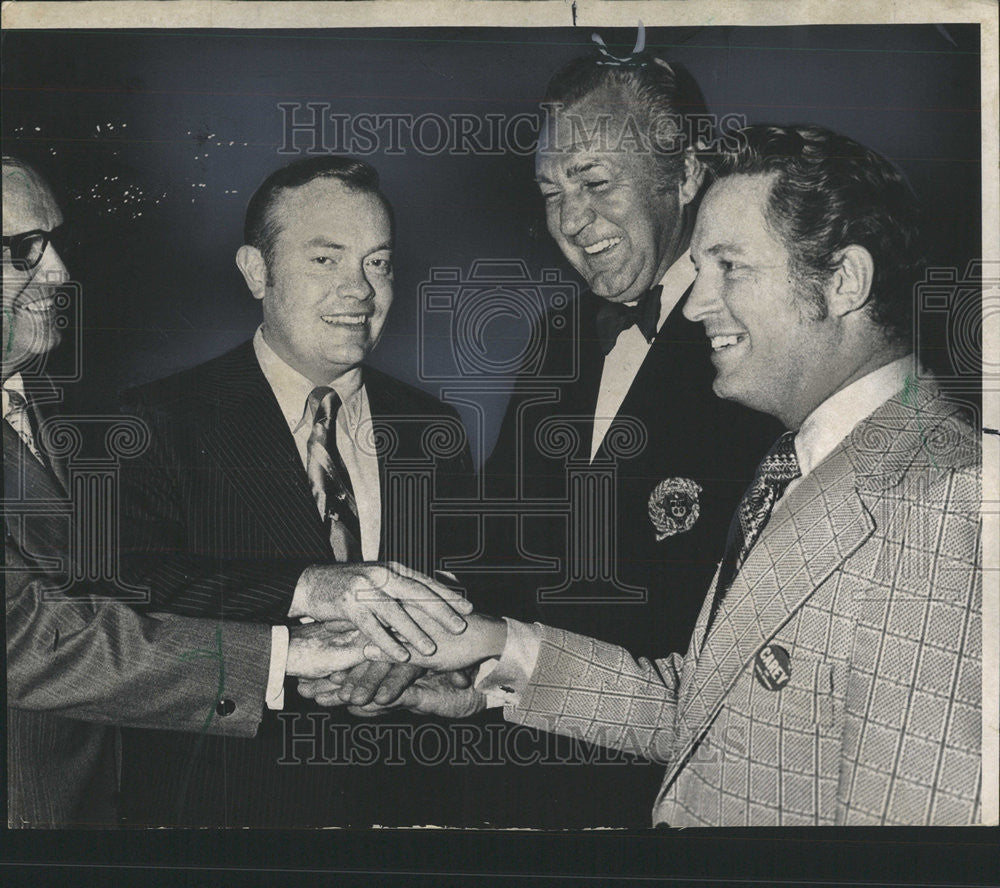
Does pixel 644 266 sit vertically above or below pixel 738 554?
above

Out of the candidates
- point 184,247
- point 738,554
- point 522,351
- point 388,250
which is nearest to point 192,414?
point 184,247

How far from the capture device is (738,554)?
309 cm

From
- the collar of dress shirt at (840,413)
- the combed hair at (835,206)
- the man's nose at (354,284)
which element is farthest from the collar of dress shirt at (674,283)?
the man's nose at (354,284)

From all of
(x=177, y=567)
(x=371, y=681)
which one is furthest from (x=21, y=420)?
(x=371, y=681)

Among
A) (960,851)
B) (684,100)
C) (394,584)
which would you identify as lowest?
(960,851)

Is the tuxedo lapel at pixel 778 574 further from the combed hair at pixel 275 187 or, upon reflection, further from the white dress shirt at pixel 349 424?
the combed hair at pixel 275 187

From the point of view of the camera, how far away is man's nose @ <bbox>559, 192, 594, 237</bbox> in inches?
123

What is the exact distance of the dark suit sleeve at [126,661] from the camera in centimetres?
308

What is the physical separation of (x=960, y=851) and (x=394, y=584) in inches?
68.8

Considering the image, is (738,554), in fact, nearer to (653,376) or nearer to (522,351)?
(653,376)

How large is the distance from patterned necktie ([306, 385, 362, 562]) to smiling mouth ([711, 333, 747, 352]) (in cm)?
105

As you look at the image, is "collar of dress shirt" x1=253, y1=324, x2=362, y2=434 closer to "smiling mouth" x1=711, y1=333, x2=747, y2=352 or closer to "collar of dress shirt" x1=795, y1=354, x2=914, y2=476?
"smiling mouth" x1=711, y1=333, x2=747, y2=352

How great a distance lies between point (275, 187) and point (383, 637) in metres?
1.27
